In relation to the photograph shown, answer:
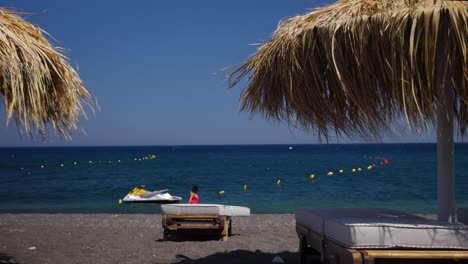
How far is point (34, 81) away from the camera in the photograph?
387 centimetres

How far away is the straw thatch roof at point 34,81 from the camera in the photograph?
12.4 feet

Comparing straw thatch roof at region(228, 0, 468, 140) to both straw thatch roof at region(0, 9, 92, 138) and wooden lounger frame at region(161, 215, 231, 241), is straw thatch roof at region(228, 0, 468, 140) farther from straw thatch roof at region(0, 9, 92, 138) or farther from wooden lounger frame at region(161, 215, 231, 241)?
wooden lounger frame at region(161, 215, 231, 241)

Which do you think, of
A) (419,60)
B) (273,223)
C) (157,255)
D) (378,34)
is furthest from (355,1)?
(273,223)

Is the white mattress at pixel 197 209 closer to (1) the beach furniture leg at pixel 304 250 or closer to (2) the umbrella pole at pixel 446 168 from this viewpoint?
(1) the beach furniture leg at pixel 304 250

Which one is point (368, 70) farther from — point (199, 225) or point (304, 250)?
point (199, 225)

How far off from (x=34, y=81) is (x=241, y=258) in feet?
10.0

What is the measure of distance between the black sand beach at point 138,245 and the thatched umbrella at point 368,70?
218cm

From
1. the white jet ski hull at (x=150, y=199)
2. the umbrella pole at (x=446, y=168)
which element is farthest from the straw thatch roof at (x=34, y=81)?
the white jet ski hull at (x=150, y=199)

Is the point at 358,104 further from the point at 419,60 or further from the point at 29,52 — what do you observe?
the point at 29,52

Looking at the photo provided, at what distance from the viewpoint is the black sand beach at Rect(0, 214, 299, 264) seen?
5.77 m

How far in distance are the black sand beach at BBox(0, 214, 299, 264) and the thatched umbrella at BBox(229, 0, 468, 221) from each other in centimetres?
218

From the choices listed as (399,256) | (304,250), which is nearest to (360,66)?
(399,256)

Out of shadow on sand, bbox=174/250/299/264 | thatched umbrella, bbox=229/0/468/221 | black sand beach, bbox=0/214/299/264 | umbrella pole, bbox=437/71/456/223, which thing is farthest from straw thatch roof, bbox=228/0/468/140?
black sand beach, bbox=0/214/299/264

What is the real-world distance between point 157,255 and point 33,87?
2.86 meters
